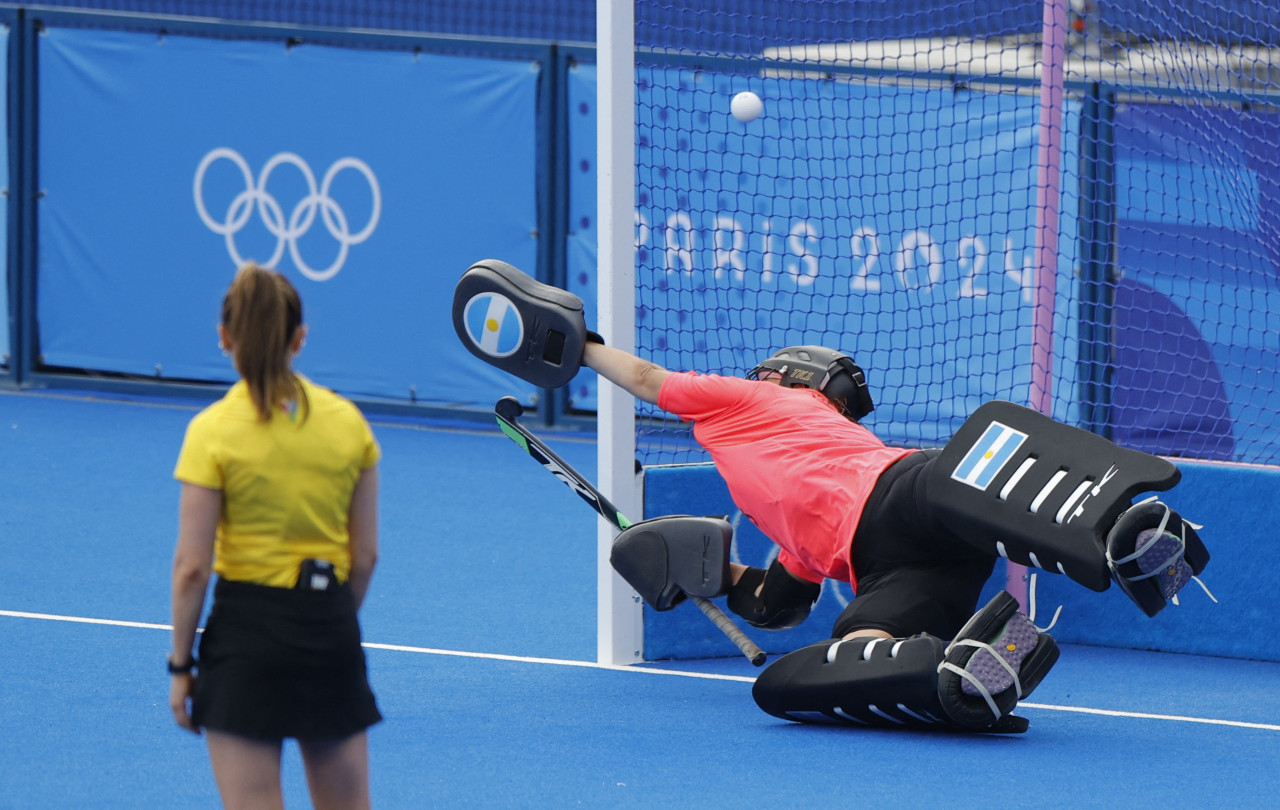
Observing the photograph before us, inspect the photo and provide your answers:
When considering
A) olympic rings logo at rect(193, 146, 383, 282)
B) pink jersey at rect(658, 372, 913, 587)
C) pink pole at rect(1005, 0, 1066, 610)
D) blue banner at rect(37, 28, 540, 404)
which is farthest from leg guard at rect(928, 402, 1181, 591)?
olympic rings logo at rect(193, 146, 383, 282)

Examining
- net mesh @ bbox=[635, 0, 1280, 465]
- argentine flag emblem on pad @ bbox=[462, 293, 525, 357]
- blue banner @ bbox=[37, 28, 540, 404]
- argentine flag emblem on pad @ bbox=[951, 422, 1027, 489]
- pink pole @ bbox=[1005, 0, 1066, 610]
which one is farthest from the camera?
blue banner @ bbox=[37, 28, 540, 404]

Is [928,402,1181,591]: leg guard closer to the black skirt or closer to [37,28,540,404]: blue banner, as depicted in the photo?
the black skirt

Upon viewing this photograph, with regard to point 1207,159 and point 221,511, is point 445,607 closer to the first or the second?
point 221,511

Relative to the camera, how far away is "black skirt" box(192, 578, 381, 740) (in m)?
3.14

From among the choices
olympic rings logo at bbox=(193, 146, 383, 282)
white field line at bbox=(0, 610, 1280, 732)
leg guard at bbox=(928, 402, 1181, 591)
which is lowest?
white field line at bbox=(0, 610, 1280, 732)

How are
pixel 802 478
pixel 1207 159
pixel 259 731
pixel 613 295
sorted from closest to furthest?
pixel 259 731 → pixel 802 478 → pixel 613 295 → pixel 1207 159

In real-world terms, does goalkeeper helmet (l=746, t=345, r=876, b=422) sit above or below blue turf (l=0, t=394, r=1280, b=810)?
above

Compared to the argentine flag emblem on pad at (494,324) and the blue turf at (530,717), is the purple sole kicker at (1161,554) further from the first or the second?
the argentine flag emblem on pad at (494,324)

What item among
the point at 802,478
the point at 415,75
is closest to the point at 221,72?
the point at 415,75

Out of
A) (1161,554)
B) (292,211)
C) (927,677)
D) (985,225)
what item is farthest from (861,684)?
(292,211)

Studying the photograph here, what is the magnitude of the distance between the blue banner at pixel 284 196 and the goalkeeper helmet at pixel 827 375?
4.69 meters

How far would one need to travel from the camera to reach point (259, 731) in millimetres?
3143

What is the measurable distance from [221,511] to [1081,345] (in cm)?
615

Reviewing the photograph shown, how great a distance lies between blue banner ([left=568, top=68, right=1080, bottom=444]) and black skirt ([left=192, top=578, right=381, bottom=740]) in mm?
4785
